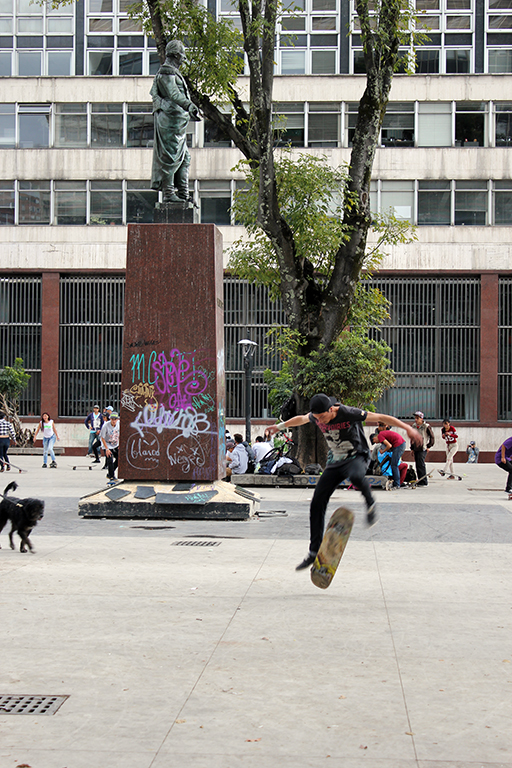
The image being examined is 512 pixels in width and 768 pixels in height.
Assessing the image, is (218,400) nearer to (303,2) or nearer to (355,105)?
(355,105)

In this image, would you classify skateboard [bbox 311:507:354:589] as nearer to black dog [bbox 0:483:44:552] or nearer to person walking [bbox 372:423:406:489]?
black dog [bbox 0:483:44:552]

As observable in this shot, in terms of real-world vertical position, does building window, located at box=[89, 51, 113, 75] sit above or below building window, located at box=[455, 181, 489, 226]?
above

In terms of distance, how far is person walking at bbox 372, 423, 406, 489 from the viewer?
17797 millimetres

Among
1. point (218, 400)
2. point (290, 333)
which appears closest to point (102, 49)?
point (290, 333)

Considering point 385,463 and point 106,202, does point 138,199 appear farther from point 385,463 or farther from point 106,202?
point 385,463

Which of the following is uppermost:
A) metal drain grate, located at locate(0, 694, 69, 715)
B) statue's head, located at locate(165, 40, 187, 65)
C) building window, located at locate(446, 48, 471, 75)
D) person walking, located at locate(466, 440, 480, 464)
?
building window, located at locate(446, 48, 471, 75)

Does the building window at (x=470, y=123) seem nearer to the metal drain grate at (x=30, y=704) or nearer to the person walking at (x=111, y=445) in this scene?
the person walking at (x=111, y=445)

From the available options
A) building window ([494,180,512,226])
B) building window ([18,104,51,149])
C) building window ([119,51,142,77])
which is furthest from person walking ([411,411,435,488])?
building window ([18,104,51,149])

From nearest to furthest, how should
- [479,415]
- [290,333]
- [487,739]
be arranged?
[487,739]
[290,333]
[479,415]

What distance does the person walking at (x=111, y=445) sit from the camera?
19.9 metres

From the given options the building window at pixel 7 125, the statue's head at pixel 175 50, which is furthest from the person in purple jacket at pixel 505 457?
the building window at pixel 7 125

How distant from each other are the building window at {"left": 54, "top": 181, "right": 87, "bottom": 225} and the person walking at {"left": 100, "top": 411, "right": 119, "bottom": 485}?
44.1 feet

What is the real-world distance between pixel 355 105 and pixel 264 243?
15.5 meters

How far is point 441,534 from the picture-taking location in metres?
11.4
